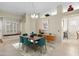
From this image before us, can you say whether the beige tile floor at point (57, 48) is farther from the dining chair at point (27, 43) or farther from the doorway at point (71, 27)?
the dining chair at point (27, 43)

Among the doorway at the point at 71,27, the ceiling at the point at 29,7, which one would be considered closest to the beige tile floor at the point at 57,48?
the doorway at the point at 71,27

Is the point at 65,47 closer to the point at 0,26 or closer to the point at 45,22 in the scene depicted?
the point at 45,22

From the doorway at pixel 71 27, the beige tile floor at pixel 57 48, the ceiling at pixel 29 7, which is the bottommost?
the beige tile floor at pixel 57 48

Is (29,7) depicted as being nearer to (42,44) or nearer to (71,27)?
(42,44)

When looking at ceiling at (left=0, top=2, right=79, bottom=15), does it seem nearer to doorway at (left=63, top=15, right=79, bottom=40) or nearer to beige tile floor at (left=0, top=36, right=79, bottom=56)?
doorway at (left=63, top=15, right=79, bottom=40)

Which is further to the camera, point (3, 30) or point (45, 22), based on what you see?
point (45, 22)

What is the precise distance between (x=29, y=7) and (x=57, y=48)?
3.99 ft

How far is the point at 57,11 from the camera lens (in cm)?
247

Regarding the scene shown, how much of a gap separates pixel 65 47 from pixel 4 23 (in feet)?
5.15

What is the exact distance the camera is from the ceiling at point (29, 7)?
238 centimetres

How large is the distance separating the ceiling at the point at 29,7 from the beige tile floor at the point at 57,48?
0.66 metres

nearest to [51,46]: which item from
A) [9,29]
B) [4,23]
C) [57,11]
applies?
[57,11]

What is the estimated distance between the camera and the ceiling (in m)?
2.38

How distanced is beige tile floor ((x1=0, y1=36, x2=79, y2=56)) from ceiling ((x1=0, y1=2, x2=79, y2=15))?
0.66 m
